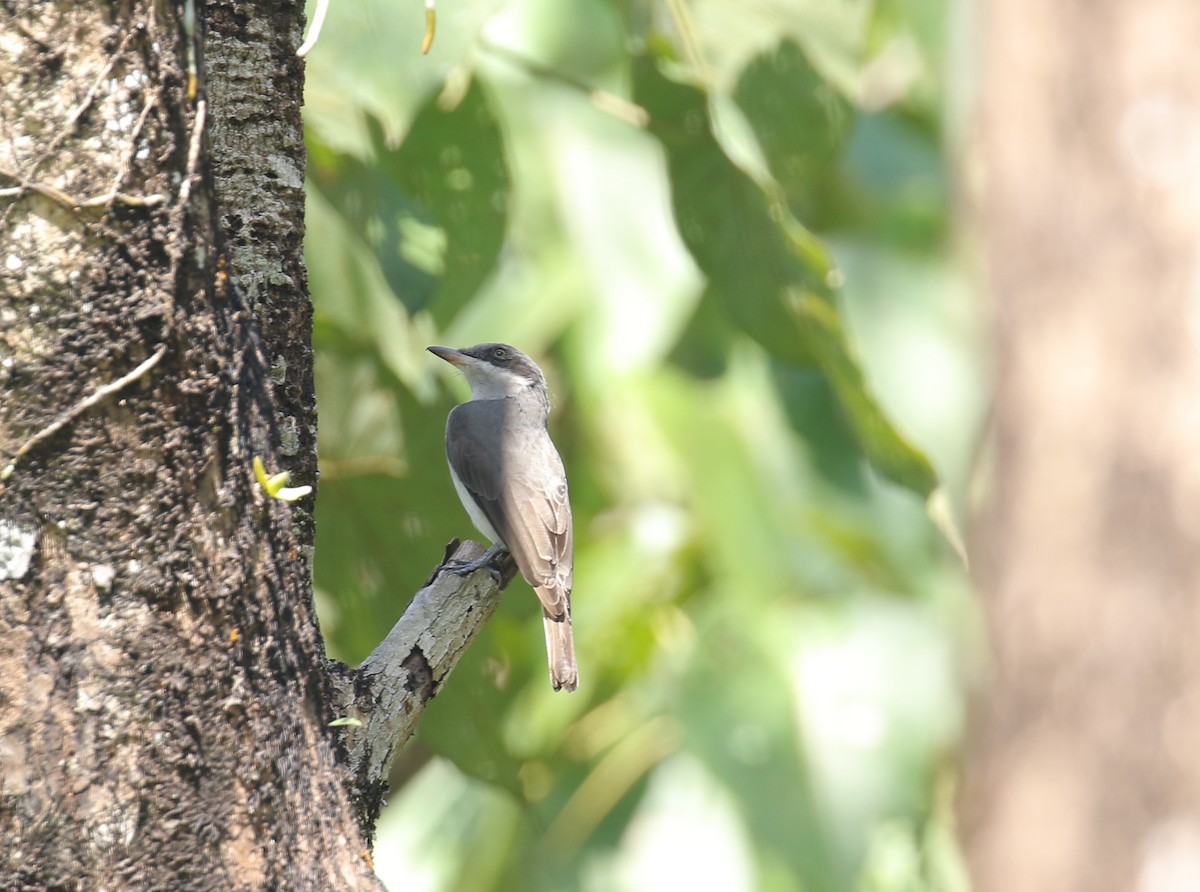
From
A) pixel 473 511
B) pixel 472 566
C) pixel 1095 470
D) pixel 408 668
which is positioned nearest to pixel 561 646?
pixel 473 511

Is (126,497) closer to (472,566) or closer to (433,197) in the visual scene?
(472,566)

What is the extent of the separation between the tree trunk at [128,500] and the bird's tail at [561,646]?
237 cm

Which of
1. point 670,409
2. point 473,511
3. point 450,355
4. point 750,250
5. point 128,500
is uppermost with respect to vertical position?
point 128,500

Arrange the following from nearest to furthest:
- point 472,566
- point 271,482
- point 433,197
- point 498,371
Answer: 1. point 271,482
2. point 472,566
3. point 433,197
4. point 498,371

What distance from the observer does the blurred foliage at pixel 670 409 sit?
197 inches

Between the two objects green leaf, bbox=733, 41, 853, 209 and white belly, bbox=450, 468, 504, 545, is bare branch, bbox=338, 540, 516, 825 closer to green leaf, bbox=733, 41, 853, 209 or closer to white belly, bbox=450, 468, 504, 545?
white belly, bbox=450, 468, 504, 545

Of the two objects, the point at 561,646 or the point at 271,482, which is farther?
the point at 561,646

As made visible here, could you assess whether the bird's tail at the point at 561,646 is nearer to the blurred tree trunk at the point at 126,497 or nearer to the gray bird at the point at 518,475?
the gray bird at the point at 518,475

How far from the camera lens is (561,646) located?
4.94 metres

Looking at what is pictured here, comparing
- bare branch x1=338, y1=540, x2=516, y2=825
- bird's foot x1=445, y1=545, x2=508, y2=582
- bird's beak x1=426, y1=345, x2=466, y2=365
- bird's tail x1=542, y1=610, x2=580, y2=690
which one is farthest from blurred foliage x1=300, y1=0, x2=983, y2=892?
bare branch x1=338, y1=540, x2=516, y2=825

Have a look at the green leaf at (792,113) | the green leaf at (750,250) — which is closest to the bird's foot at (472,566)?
the green leaf at (750,250)

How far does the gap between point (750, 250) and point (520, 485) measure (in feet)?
3.99

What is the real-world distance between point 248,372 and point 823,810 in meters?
6.10

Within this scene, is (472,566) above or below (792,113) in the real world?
below
